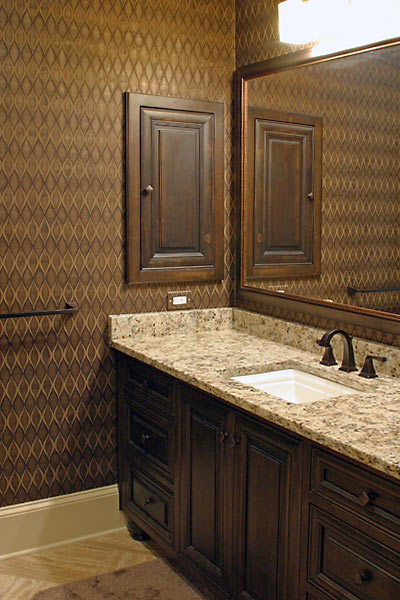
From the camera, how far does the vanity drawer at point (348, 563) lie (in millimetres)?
1549

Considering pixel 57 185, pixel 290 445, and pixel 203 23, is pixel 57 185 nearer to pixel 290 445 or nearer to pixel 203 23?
pixel 203 23

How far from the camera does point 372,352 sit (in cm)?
233

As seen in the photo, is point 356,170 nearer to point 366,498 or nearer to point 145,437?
point 366,498

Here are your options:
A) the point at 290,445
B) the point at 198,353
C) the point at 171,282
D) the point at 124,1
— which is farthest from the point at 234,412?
the point at 124,1

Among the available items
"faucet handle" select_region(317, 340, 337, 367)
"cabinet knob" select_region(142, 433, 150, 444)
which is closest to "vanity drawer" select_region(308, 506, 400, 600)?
"faucet handle" select_region(317, 340, 337, 367)

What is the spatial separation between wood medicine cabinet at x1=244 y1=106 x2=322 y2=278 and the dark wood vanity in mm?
709

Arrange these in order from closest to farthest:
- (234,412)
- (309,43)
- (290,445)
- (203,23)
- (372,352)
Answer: (290,445) → (234,412) → (372,352) → (309,43) → (203,23)

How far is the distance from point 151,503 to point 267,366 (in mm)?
770

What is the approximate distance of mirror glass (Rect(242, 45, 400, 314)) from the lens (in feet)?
→ 7.23

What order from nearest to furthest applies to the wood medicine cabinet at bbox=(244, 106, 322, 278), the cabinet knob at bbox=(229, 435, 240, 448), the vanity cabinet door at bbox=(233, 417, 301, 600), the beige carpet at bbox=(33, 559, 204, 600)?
the vanity cabinet door at bbox=(233, 417, 301, 600)
the cabinet knob at bbox=(229, 435, 240, 448)
the beige carpet at bbox=(33, 559, 204, 600)
the wood medicine cabinet at bbox=(244, 106, 322, 278)

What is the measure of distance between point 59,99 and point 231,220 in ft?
3.03

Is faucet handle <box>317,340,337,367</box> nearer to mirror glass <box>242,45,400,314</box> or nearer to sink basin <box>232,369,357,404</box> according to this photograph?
sink basin <box>232,369,357,404</box>

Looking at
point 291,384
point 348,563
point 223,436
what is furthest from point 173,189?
point 348,563

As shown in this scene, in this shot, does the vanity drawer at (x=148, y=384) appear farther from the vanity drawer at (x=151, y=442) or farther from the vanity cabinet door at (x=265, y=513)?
the vanity cabinet door at (x=265, y=513)
